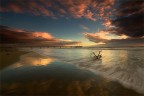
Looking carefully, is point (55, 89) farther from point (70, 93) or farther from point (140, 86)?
point (140, 86)

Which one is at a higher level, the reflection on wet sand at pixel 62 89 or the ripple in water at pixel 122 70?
the ripple in water at pixel 122 70

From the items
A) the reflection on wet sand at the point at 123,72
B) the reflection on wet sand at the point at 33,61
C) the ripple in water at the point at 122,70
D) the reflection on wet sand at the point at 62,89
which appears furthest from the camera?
the reflection on wet sand at the point at 33,61

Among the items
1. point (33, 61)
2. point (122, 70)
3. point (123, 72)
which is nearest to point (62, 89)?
point (123, 72)

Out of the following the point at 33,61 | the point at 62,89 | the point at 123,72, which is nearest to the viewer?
the point at 62,89

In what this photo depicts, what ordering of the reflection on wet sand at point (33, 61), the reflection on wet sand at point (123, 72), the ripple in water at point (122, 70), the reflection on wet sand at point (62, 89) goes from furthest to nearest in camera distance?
the reflection on wet sand at point (33, 61) < the ripple in water at point (122, 70) < the reflection on wet sand at point (123, 72) < the reflection on wet sand at point (62, 89)

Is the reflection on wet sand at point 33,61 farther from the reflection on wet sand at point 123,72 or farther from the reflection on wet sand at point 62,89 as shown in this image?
the reflection on wet sand at point 62,89

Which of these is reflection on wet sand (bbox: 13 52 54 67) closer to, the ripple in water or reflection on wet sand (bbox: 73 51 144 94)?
the ripple in water

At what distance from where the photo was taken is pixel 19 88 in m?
9.81

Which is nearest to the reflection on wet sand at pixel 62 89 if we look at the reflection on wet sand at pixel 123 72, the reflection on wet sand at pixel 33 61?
the reflection on wet sand at pixel 123 72

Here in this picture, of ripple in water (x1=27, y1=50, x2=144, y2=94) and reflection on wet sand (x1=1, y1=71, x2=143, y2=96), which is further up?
ripple in water (x1=27, y1=50, x2=144, y2=94)

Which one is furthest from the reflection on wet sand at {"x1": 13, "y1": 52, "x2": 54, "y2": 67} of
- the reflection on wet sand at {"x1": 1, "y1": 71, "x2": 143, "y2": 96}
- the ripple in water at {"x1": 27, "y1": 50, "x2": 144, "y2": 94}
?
the reflection on wet sand at {"x1": 1, "y1": 71, "x2": 143, "y2": 96}

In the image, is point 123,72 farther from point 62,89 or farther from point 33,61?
point 33,61

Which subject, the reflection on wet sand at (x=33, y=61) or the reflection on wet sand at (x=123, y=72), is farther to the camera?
the reflection on wet sand at (x=33, y=61)

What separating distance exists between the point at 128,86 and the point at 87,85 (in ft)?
9.81
